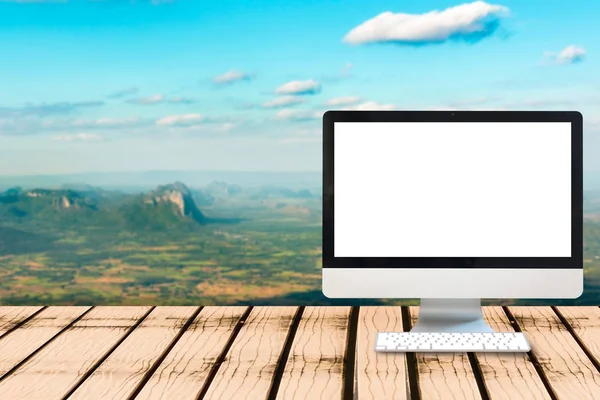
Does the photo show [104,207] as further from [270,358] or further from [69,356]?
[270,358]

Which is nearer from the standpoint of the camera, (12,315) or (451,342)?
(451,342)

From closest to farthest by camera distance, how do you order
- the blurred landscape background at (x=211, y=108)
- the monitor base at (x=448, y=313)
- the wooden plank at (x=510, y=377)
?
the wooden plank at (x=510, y=377), the monitor base at (x=448, y=313), the blurred landscape background at (x=211, y=108)

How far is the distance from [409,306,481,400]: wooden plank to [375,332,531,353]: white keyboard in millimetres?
16

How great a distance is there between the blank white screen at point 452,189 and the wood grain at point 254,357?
0.27 m

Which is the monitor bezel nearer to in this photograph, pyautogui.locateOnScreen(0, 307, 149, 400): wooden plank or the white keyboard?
the white keyboard

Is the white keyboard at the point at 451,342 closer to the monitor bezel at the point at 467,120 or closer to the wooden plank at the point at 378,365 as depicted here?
the wooden plank at the point at 378,365

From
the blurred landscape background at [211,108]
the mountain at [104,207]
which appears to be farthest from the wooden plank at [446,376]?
the mountain at [104,207]

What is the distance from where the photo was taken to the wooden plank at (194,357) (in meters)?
1.25

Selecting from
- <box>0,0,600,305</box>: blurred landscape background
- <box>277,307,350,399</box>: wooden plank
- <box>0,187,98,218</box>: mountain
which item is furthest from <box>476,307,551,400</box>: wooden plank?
<box>0,187,98,218</box>: mountain

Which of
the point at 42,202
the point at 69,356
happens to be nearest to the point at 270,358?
the point at 69,356

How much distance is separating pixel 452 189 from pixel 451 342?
1.10 ft

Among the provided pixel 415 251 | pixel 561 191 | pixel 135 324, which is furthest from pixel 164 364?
pixel 561 191

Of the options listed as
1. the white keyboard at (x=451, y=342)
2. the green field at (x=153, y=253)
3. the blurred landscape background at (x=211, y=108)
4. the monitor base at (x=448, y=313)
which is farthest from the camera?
the green field at (x=153, y=253)

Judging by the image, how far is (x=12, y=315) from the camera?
186 cm
